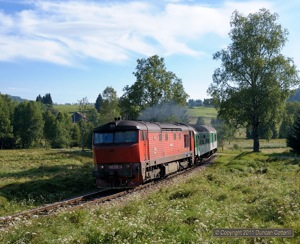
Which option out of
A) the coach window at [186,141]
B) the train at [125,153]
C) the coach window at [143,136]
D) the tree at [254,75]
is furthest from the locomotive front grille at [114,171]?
the tree at [254,75]

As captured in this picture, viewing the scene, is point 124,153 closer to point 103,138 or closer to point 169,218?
point 103,138

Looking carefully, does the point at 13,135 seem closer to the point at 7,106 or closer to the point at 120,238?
the point at 7,106

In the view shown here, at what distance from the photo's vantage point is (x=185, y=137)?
92.8ft

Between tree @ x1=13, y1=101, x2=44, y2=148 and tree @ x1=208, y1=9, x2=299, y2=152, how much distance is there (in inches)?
2343

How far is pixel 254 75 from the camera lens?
41.5 metres

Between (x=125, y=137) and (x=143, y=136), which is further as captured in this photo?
(x=143, y=136)

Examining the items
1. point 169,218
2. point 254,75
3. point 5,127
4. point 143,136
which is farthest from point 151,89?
point 5,127

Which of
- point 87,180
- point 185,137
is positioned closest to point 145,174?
point 87,180

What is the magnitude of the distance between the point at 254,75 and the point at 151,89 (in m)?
13.2

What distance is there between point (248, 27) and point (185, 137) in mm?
19790

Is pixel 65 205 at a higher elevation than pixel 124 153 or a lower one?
lower

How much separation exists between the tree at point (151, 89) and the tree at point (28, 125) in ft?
163

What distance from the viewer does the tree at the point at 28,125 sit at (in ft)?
293

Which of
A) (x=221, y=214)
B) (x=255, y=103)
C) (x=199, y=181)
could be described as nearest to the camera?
(x=221, y=214)
